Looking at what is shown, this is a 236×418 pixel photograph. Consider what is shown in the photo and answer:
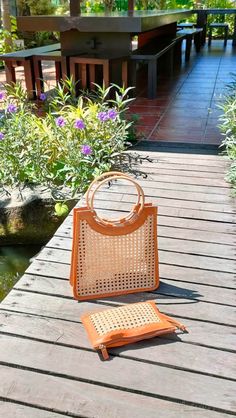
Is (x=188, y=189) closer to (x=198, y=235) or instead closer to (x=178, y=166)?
(x=178, y=166)

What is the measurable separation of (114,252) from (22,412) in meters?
0.80

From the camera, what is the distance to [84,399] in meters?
1.53

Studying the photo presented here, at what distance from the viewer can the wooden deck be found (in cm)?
152

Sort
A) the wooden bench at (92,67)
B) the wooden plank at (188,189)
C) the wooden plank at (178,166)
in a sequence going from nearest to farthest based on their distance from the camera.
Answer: the wooden plank at (188,189)
the wooden plank at (178,166)
the wooden bench at (92,67)

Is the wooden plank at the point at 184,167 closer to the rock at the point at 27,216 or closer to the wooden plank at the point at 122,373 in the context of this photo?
the rock at the point at 27,216

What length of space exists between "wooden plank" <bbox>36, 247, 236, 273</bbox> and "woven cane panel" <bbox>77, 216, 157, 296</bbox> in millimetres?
271

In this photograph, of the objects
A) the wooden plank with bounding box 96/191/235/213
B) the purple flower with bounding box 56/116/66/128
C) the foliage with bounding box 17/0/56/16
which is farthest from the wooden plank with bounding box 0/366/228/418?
the foliage with bounding box 17/0/56/16

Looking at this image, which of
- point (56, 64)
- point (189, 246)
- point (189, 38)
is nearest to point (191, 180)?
point (189, 246)

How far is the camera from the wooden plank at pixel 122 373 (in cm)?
155

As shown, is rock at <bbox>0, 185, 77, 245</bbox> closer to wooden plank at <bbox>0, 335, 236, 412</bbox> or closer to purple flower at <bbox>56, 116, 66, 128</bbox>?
purple flower at <bbox>56, 116, 66, 128</bbox>

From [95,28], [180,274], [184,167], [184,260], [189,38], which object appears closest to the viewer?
[180,274]

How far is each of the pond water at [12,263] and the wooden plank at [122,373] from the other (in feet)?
4.63

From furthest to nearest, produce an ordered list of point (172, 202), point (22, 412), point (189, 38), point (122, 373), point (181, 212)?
point (189, 38) → point (172, 202) → point (181, 212) → point (122, 373) → point (22, 412)

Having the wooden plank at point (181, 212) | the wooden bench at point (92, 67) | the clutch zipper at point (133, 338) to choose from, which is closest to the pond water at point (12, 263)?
the wooden plank at point (181, 212)
